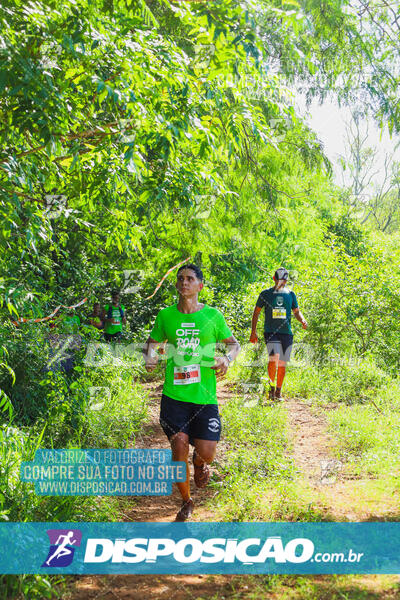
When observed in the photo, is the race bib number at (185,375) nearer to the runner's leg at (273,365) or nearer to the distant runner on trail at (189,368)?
the distant runner on trail at (189,368)

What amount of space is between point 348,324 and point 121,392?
14.3 feet

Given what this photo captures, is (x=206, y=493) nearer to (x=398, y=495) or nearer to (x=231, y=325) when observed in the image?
(x=398, y=495)

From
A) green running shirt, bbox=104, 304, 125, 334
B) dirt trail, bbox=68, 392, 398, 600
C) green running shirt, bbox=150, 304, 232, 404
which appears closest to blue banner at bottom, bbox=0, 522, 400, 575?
dirt trail, bbox=68, 392, 398, 600

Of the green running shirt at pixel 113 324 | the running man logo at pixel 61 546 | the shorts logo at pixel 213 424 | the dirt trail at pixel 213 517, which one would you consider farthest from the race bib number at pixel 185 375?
the green running shirt at pixel 113 324

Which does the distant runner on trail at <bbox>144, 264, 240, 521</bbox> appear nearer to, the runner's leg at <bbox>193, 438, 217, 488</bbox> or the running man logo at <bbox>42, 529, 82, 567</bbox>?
the runner's leg at <bbox>193, 438, 217, 488</bbox>

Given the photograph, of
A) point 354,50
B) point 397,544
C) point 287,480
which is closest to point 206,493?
point 287,480

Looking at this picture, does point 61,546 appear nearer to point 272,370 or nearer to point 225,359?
point 225,359

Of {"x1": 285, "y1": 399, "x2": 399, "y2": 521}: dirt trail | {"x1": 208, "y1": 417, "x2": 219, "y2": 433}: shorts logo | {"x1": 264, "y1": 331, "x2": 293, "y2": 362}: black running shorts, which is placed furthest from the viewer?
{"x1": 264, "y1": 331, "x2": 293, "y2": 362}: black running shorts

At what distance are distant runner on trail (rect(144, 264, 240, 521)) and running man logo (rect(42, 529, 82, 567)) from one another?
0.86 metres

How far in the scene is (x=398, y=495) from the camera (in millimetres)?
4387

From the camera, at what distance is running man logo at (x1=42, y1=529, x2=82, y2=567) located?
3473 millimetres

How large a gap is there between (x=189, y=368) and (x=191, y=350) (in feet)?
0.45

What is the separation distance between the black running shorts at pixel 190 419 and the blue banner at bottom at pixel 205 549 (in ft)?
2.27

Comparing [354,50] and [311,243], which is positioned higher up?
[354,50]
